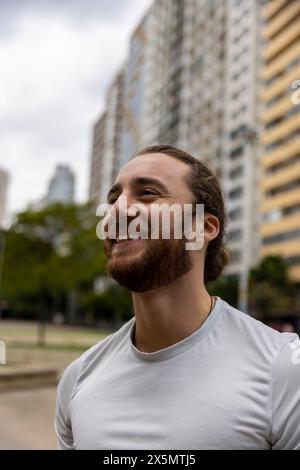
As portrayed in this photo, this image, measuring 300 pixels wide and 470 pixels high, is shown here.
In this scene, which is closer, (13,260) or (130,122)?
(130,122)

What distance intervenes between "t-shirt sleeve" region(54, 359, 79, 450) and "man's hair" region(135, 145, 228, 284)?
49cm

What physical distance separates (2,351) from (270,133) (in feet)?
118

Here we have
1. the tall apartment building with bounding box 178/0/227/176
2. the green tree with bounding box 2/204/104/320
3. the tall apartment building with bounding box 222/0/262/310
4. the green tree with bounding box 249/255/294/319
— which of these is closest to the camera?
the green tree with bounding box 2/204/104/320

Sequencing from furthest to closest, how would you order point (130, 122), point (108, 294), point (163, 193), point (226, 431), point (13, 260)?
point (108, 294), point (13, 260), point (130, 122), point (163, 193), point (226, 431)

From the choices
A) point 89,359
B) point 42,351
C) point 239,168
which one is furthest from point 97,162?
point 239,168

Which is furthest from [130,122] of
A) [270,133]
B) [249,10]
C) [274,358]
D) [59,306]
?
[59,306]

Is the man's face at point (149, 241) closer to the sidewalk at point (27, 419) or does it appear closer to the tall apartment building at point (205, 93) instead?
the sidewalk at point (27, 419)

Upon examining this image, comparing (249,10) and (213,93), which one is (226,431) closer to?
(249,10)

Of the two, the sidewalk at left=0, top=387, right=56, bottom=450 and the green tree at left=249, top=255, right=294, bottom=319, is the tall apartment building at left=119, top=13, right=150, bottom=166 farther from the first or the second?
the green tree at left=249, top=255, right=294, bottom=319

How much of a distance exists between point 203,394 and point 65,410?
0.49m

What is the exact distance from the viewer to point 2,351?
1493 mm

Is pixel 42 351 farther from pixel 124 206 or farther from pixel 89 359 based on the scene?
pixel 124 206

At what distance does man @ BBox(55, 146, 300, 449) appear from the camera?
3.39 ft

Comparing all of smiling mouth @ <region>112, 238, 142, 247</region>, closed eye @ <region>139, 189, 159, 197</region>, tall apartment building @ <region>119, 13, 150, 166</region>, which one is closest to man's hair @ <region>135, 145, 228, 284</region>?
closed eye @ <region>139, 189, 159, 197</region>
